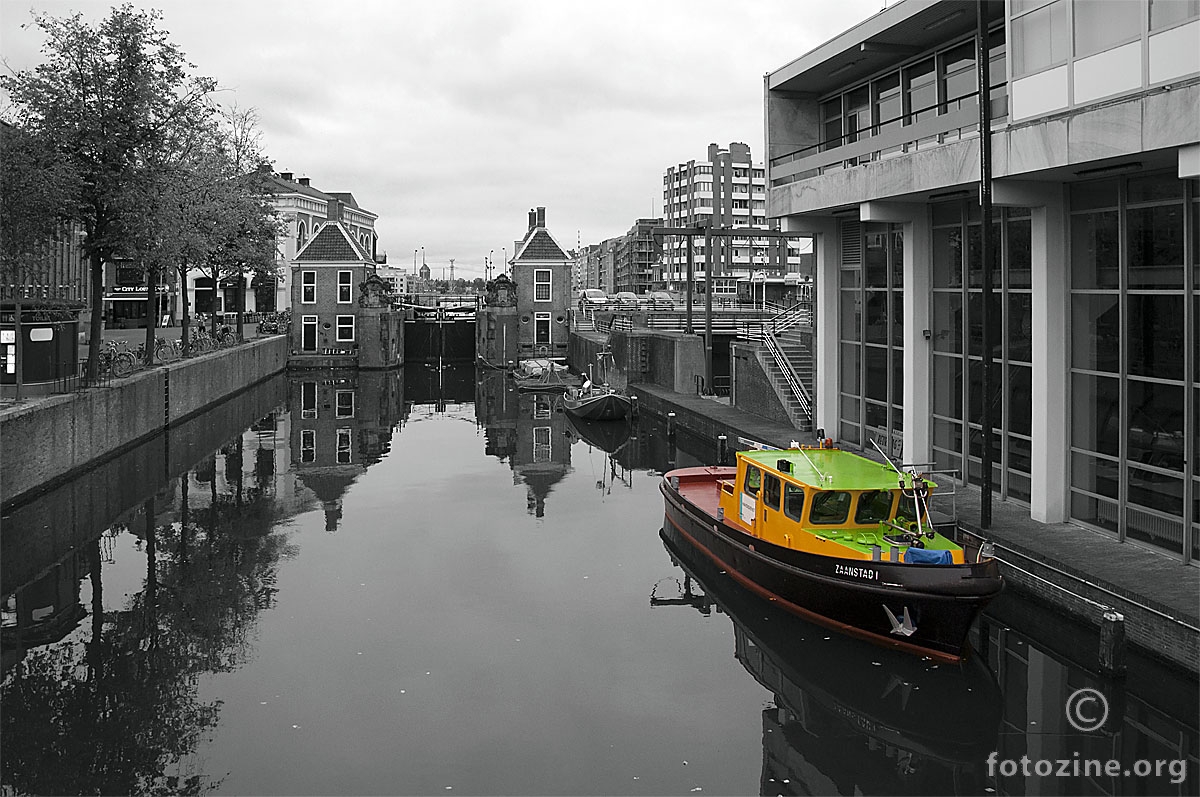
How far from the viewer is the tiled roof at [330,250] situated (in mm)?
66500

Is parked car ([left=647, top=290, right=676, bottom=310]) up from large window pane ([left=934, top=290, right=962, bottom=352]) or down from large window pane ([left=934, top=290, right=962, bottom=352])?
up

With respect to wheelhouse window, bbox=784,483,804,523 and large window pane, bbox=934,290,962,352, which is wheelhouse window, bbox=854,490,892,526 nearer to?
wheelhouse window, bbox=784,483,804,523

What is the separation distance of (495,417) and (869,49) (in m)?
23.4

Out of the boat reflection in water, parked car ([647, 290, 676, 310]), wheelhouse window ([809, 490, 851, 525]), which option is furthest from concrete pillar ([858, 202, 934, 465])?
parked car ([647, 290, 676, 310])

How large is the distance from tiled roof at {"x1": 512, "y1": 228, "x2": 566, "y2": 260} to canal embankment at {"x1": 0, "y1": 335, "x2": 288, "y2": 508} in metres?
25.7

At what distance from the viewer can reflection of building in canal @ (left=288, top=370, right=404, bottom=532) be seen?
91.1 ft

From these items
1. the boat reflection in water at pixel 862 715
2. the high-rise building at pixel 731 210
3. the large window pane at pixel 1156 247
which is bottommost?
the boat reflection in water at pixel 862 715

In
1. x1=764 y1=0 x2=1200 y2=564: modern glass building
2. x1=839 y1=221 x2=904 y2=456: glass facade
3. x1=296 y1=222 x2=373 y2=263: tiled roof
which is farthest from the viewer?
x1=296 y1=222 x2=373 y2=263: tiled roof

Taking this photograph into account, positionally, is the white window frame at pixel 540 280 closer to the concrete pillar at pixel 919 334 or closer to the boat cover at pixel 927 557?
the concrete pillar at pixel 919 334

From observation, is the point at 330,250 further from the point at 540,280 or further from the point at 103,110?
the point at 103,110

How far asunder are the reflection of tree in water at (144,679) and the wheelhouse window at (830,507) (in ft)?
24.6

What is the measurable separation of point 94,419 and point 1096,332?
2187 cm

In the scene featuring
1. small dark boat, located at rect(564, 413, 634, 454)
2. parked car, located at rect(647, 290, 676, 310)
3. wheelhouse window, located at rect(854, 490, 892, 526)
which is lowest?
small dark boat, located at rect(564, 413, 634, 454)

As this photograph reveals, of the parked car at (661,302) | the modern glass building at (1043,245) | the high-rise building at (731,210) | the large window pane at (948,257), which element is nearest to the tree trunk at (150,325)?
the modern glass building at (1043,245)
